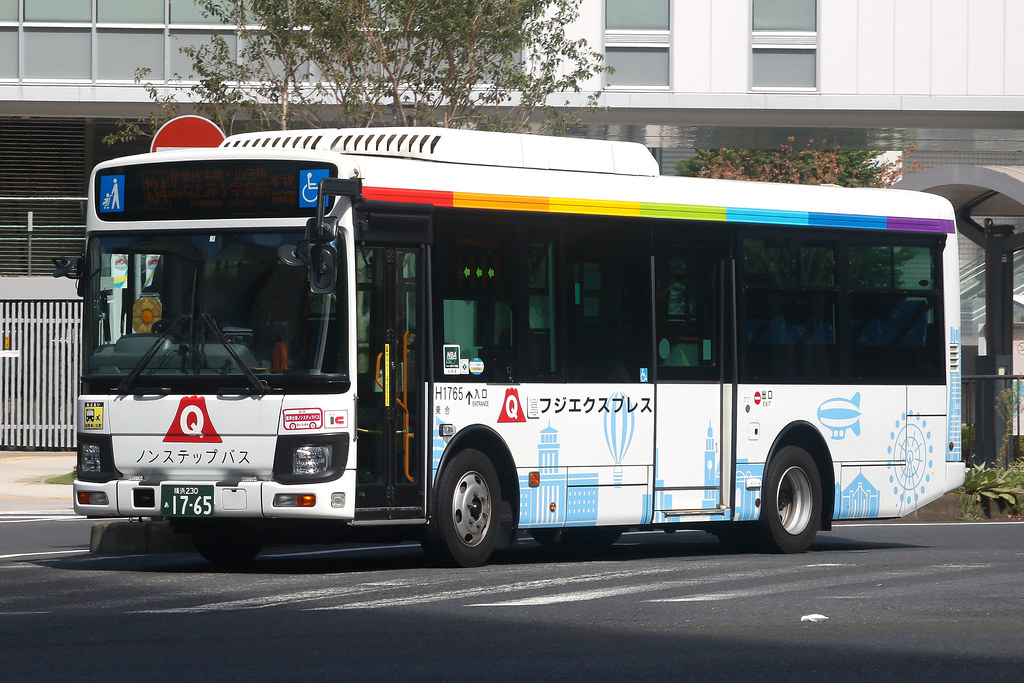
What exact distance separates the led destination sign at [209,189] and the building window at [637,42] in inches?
821

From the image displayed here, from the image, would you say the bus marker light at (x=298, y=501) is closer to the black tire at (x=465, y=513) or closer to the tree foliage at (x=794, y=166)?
the black tire at (x=465, y=513)

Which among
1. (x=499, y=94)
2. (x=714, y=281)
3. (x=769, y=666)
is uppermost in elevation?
(x=499, y=94)

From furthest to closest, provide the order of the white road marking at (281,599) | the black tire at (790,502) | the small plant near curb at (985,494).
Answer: the small plant near curb at (985,494) < the black tire at (790,502) < the white road marking at (281,599)

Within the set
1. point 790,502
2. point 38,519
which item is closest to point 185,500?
point 790,502

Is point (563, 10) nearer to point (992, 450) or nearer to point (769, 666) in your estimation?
point (992, 450)

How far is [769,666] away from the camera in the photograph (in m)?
8.52

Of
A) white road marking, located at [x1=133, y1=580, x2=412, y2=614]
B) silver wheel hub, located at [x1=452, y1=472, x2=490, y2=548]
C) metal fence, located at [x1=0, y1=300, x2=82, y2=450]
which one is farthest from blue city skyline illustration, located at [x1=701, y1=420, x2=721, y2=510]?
metal fence, located at [x1=0, y1=300, x2=82, y2=450]

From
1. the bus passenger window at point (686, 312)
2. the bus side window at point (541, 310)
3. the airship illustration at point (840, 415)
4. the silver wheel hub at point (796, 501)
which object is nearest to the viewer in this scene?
the bus side window at point (541, 310)

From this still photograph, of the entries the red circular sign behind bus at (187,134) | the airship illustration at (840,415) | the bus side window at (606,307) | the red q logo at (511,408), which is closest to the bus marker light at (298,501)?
the red q logo at (511,408)

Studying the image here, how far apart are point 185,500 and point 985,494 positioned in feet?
39.2

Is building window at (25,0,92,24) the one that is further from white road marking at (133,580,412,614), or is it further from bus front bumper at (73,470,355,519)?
white road marking at (133,580,412,614)

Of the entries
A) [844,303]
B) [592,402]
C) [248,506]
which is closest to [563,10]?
[844,303]

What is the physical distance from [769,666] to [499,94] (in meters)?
16.9

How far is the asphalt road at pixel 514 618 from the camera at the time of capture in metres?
8.48
